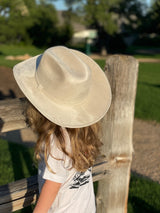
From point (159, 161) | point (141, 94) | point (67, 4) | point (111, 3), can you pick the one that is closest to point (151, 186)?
point (159, 161)

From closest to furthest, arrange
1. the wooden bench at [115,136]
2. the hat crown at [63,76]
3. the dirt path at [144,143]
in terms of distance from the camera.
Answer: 1. the hat crown at [63,76]
2. the wooden bench at [115,136]
3. the dirt path at [144,143]

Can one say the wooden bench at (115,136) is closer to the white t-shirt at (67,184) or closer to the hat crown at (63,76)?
the white t-shirt at (67,184)

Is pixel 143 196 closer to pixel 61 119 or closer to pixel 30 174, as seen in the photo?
pixel 30 174

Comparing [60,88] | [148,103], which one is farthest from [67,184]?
[148,103]

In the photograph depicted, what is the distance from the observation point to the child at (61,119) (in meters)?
1.38

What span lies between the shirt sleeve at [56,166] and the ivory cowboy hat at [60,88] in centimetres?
13

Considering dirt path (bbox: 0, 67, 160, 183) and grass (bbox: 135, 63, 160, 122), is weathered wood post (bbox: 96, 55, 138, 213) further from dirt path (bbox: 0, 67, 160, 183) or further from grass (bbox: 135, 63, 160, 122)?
grass (bbox: 135, 63, 160, 122)

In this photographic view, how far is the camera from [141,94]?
34.6 feet

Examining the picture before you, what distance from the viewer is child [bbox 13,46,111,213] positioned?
1.38 meters

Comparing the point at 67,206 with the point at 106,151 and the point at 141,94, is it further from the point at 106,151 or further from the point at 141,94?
the point at 141,94

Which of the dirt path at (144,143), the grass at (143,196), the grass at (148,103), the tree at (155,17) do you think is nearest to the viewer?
the grass at (143,196)

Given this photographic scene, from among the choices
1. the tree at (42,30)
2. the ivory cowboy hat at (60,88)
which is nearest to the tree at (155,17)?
the tree at (42,30)

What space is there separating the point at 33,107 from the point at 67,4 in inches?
1260

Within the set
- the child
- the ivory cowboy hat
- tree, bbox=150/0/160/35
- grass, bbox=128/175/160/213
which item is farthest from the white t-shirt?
tree, bbox=150/0/160/35
